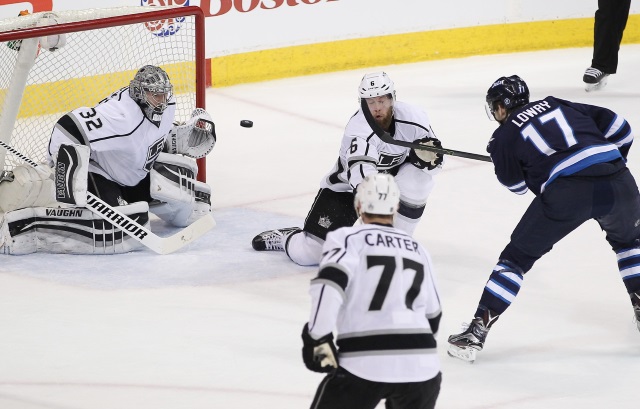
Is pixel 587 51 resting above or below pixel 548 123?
below

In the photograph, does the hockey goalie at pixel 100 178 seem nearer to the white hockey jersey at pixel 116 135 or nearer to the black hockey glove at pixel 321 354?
the white hockey jersey at pixel 116 135

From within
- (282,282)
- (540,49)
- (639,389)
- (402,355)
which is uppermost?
(402,355)

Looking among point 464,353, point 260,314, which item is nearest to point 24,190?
point 260,314

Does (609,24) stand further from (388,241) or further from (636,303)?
(388,241)

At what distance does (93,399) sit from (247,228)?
1.84m

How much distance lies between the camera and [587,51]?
29.0 ft

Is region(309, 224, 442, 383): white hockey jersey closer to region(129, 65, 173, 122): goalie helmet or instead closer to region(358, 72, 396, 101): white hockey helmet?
region(358, 72, 396, 101): white hockey helmet

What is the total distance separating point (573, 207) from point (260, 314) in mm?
1117

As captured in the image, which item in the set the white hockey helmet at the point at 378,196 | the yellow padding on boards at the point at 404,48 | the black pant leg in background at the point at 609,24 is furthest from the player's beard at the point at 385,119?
the black pant leg in background at the point at 609,24

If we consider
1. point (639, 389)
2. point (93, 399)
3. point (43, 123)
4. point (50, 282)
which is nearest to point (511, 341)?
point (639, 389)

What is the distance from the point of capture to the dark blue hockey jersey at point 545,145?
12.2 ft

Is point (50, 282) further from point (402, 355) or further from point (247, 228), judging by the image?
point (402, 355)

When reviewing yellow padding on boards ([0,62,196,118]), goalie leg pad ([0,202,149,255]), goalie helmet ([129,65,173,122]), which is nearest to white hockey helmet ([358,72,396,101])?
goalie helmet ([129,65,173,122])

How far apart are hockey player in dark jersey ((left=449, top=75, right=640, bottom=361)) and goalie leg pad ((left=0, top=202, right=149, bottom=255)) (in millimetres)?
1579
